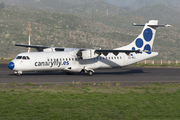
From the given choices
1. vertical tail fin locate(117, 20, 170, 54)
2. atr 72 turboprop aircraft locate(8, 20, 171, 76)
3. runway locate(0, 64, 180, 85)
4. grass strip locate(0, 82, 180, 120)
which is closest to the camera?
grass strip locate(0, 82, 180, 120)

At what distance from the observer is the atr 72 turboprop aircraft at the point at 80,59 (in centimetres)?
2811

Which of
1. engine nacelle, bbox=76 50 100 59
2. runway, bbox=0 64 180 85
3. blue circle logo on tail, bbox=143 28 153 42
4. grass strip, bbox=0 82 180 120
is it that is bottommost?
grass strip, bbox=0 82 180 120

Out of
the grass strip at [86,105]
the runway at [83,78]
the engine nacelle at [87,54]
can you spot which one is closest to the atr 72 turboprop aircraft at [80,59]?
the engine nacelle at [87,54]

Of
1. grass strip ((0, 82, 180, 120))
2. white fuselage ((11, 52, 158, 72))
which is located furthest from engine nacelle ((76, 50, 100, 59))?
grass strip ((0, 82, 180, 120))

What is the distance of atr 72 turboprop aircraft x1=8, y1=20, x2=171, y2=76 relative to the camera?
28.1m

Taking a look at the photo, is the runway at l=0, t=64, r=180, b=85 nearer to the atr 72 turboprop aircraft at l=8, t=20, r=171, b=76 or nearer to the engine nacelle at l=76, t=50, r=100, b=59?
the atr 72 turboprop aircraft at l=8, t=20, r=171, b=76

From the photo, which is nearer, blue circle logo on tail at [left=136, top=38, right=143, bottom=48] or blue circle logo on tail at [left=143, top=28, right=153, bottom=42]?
blue circle logo on tail at [left=136, top=38, right=143, bottom=48]

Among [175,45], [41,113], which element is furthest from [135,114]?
[175,45]

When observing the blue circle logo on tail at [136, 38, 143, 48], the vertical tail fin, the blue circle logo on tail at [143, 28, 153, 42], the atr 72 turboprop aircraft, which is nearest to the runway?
the atr 72 turboprop aircraft

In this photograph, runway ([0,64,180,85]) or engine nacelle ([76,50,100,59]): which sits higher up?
engine nacelle ([76,50,100,59])

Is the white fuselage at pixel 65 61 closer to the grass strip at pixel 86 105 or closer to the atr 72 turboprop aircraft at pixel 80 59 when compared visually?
the atr 72 turboprop aircraft at pixel 80 59

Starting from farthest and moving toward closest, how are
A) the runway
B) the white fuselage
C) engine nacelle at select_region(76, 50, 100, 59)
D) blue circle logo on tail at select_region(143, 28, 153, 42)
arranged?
blue circle logo on tail at select_region(143, 28, 153, 42) < engine nacelle at select_region(76, 50, 100, 59) < the white fuselage < the runway

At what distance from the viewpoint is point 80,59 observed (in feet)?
102

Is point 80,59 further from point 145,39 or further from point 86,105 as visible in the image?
point 86,105
